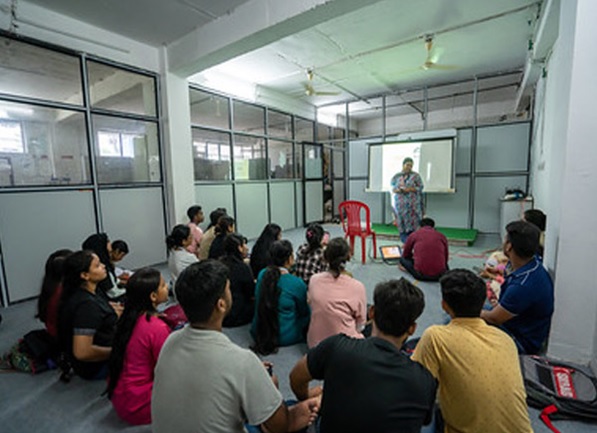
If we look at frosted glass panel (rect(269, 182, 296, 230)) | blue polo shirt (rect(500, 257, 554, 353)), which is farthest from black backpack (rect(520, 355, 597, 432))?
frosted glass panel (rect(269, 182, 296, 230))

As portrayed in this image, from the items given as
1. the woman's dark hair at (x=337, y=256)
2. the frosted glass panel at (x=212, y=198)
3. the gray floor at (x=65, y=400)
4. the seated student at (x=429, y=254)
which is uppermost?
the frosted glass panel at (x=212, y=198)

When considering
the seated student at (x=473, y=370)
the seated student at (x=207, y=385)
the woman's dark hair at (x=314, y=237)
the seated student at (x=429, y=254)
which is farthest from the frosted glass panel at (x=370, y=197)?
the seated student at (x=207, y=385)

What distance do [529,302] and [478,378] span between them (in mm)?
1031

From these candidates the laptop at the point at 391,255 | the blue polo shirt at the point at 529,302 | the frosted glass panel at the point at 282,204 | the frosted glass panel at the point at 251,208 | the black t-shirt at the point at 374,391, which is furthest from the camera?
the frosted glass panel at the point at 282,204

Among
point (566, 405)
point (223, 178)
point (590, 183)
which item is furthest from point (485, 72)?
point (566, 405)

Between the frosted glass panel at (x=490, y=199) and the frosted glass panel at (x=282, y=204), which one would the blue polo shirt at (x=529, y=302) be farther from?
the frosted glass panel at (x=282, y=204)

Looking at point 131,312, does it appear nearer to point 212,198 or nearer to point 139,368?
point 139,368

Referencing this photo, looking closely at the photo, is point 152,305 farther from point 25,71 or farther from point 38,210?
point 25,71

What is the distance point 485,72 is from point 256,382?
7.09m

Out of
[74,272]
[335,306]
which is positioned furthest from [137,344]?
[335,306]

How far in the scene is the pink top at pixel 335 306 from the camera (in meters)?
1.73

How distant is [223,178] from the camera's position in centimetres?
533

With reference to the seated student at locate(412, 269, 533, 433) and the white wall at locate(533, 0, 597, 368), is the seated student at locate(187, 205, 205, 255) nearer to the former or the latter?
the seated student at locate(412, 269, 533, 433)

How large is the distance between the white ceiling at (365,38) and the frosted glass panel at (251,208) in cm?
207
